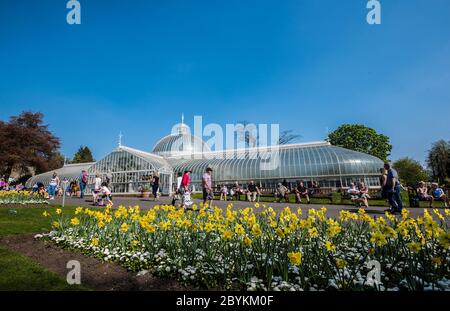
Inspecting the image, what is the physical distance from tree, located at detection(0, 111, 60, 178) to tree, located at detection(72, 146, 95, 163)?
3141 cm

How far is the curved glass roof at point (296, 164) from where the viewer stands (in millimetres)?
30219

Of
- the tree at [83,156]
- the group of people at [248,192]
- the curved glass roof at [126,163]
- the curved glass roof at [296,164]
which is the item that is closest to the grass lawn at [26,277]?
the group of people at [248,192]

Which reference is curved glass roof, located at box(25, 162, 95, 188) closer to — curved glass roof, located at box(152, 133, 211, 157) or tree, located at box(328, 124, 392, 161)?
curved glass roof, located at box(152, 133, 211, 157)

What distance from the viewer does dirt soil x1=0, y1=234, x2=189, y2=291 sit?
12.6 ft

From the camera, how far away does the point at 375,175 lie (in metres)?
29.6

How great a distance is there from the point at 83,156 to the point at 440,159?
87815mm

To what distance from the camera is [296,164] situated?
32250mm

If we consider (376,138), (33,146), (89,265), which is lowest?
(89,265)

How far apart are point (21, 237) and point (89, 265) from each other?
2996 mm

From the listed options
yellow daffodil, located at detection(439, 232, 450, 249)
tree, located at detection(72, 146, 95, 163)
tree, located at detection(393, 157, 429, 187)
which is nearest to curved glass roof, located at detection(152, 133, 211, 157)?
tree, located at detection(72, 146, 95, 163)

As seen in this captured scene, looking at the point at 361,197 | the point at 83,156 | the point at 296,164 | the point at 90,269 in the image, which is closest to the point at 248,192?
the point at 361,197

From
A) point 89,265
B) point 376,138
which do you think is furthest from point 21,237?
point 376,138

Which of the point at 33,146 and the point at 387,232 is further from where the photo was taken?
the point at 33,146
